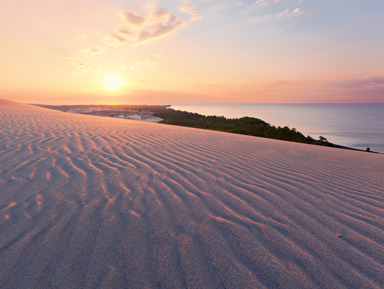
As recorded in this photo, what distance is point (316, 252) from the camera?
171 cm

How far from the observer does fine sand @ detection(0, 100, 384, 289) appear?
148 centimetres

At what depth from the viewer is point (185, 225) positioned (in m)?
2.02

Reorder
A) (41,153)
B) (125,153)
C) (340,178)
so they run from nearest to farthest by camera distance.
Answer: (340,178) < (41,153) < (125,153)

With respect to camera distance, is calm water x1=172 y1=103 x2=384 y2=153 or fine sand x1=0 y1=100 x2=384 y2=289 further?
calm water x1=172 y1=103 x2=384 y2=153

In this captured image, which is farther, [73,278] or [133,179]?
[133,179]

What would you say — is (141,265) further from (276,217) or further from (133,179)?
(133,179)

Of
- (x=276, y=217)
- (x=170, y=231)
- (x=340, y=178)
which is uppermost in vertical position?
(x=340, y=178)

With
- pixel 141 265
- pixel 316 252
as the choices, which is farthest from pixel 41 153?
pixel 316 252

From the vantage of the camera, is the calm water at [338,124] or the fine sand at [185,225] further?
the calm water at [338,124]

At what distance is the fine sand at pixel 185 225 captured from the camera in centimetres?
148

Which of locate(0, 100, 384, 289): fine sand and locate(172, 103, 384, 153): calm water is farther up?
locate(172, 103, 384, 153): calm water

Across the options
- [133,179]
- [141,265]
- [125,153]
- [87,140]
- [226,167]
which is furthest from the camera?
[87,140]

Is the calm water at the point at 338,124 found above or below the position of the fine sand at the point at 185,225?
above

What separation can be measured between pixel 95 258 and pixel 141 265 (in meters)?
0.37
